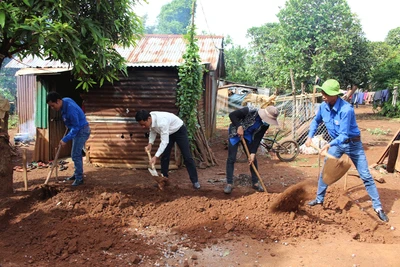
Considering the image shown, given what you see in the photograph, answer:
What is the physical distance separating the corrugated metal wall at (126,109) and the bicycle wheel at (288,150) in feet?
11.7

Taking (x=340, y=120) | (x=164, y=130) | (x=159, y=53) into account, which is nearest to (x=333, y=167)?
(x=340, y=120)

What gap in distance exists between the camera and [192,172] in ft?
19.8

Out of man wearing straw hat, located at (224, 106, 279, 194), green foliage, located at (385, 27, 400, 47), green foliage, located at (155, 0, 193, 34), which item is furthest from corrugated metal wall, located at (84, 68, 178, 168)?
green foliage, located at (155, 0, 193, 34)

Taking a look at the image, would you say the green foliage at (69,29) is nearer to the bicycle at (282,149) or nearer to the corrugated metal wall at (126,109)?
the corrugated metal wall at (126,109)

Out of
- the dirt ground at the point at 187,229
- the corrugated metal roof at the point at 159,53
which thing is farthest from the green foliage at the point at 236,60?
the dirt ground at the point at 187,229

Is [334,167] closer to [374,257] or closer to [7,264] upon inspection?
[374,257]

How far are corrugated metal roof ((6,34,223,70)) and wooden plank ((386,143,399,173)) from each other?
15.9 feet

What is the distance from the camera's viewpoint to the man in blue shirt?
5.62m

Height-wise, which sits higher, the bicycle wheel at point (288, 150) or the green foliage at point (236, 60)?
the green foliage at point (236, 60)

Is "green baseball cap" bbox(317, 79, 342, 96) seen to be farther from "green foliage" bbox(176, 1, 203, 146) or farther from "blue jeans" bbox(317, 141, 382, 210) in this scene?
"green foliage" bbox(176, 1, 203, 146)

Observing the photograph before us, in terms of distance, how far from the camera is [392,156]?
7.00 metres

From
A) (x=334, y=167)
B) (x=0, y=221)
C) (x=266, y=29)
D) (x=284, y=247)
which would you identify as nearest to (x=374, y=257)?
(x=284, y=247)

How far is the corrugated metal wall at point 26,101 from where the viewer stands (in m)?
10.6

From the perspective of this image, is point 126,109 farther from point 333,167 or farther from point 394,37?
point 394,37
